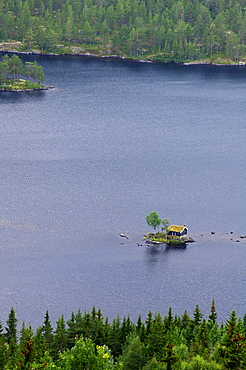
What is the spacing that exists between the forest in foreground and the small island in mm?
29913

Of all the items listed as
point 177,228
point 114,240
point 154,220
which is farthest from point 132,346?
point 177,228

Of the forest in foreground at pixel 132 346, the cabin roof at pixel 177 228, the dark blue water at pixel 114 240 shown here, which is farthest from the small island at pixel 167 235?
the forest in foreground at pixel 132 346

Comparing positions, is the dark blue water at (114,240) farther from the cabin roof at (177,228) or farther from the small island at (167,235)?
the cabin roof at (177,228)

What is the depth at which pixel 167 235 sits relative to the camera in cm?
15562

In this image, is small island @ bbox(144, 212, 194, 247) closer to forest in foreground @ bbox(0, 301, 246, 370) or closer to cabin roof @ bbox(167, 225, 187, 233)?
cabin roof @ bbox(167, 225, 187, 233)

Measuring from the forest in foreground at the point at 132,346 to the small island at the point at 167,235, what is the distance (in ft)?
98.1

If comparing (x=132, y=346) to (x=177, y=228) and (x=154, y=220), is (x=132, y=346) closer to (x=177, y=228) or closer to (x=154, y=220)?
(x=154, y=220)

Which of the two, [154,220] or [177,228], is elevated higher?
[154,220]

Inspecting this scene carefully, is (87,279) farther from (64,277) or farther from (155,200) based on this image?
(155,200)

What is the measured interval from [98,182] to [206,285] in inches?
2160

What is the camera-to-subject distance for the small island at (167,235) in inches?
6073

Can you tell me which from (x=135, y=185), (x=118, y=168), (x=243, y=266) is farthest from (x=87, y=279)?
(x=118, y=168)

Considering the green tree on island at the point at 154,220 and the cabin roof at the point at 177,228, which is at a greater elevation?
the green tree on island at the point at 154,220

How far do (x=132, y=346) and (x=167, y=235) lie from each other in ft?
202
